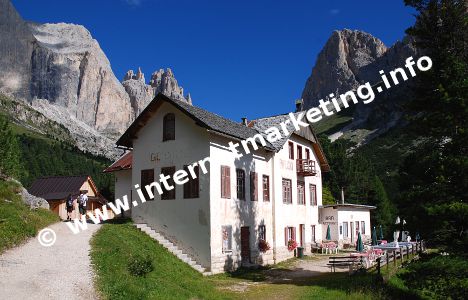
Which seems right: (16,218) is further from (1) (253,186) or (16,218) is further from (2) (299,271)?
(2) (299,271)

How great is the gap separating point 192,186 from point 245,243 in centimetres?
478

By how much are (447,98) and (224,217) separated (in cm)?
1190

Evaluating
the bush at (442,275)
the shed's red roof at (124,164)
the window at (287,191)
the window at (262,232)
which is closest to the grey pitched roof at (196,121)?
the window at (287,191)

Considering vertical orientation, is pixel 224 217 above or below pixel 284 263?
above

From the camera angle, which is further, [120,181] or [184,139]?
[120,181]

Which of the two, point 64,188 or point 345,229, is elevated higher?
point 64,188


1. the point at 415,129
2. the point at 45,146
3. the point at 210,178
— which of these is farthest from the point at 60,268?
the point at 45,146

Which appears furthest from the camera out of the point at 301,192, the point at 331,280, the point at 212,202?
the point at 301,192

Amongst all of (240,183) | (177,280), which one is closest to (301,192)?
(240,183)

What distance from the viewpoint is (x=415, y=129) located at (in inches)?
719

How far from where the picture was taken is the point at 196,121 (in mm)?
22422

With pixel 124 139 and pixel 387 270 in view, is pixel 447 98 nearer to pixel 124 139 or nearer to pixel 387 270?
pixel 387 270

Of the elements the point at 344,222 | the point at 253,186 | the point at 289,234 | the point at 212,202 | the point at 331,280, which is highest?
the point at 253,186

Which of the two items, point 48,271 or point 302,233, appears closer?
point 48,271
